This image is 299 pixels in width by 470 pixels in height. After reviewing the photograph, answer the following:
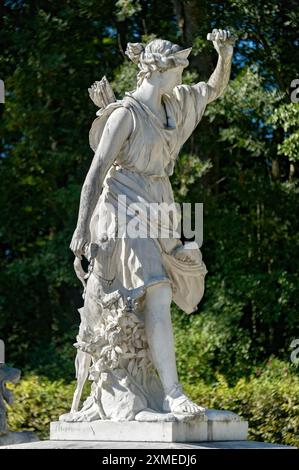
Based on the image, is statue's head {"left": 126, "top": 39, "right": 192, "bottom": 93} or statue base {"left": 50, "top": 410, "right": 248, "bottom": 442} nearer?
statue base {"left": 50, "top": 410, "right": 248, "bottom": 442}

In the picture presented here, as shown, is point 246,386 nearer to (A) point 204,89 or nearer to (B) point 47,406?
(B) point 47,406

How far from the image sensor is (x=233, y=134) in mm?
16531

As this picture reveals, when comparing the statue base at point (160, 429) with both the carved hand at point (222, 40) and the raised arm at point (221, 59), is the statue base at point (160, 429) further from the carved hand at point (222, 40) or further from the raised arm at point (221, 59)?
the carved hand at point (222, 40)

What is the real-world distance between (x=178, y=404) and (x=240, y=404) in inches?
175

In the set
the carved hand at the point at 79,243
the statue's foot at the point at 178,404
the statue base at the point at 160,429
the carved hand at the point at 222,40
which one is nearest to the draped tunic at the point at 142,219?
the carved hand at the point at 79,243

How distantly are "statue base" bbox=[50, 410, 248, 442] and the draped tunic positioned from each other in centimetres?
87

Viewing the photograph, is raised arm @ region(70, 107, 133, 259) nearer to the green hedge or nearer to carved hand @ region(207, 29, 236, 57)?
carved hand @ region(207, 29, 236, 57)

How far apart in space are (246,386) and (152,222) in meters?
4.58

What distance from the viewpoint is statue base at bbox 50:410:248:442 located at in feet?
27.4

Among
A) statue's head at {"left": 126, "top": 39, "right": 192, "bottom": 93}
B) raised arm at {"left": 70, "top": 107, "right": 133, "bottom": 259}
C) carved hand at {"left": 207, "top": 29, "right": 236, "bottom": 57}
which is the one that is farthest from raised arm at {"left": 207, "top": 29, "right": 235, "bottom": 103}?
raised arm at {"left": 70, "top": 107, "right": 133, "bottom": 259}

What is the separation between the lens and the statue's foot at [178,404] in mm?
8484

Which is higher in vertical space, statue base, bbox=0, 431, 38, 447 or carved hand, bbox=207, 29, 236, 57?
carved hand, bbox=207, 29, 236, 57

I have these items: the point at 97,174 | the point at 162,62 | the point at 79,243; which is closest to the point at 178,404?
the point at 79,243

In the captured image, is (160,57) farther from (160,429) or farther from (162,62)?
(160,429)
